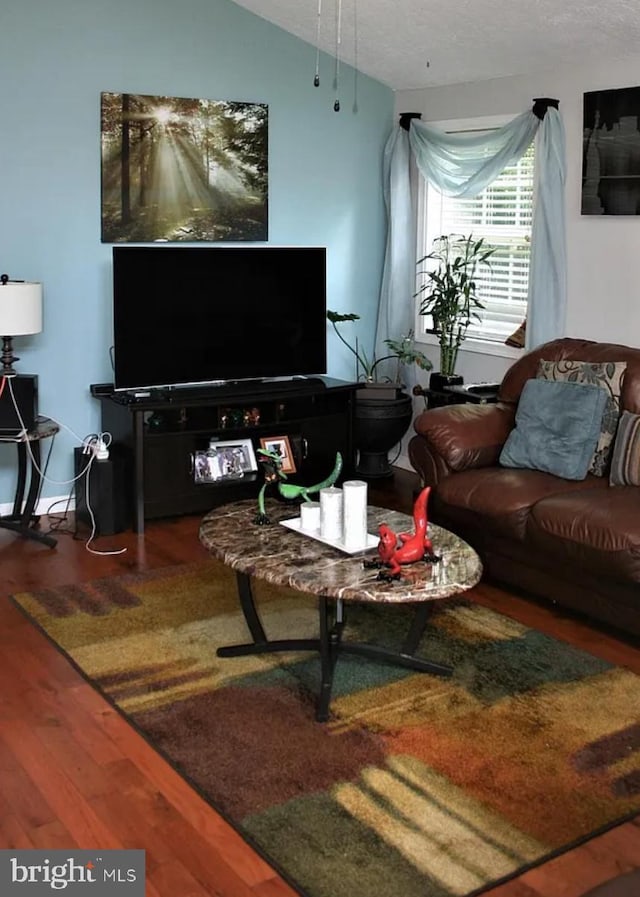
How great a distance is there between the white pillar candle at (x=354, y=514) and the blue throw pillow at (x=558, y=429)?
1.23 meters

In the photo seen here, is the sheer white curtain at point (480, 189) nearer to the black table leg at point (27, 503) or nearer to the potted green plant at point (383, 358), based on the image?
the potted green plant at point (383, 358)

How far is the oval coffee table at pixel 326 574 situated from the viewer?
320 centimetres

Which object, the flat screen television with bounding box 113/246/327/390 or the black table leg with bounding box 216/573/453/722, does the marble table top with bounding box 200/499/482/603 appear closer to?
the black table leg with bounding box 216/573/453/722

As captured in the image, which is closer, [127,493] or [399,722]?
[399,722]

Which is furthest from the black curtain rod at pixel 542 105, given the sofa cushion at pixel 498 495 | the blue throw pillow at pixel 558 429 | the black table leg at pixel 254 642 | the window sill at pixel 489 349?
the black table leg at pixel 254 642

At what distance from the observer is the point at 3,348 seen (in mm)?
4996

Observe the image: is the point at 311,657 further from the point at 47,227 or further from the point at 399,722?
the point at 47,227

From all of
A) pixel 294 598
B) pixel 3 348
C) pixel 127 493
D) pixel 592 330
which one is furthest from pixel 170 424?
pixel 592 330

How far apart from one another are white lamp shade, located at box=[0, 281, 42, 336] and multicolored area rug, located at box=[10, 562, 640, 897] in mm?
1263

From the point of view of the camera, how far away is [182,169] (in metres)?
5.63

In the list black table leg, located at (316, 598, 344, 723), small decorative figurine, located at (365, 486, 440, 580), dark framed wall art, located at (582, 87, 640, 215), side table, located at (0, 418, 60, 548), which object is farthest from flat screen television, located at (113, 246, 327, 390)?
small decorative figurine, located at (365, 486, 440, 580)

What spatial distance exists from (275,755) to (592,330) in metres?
2.99

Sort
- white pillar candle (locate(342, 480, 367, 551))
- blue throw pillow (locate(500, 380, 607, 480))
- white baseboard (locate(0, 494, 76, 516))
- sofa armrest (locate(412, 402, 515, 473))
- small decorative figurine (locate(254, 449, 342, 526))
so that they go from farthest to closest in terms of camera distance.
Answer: white baseboard (locate(0, 494, 76, 516))
sofa armrest (locate(412, 402, 515, 473))
blue throw pillow (locate(500, 380, 607, 480))
small decorative figurine (locate(254, 449, 342, 526))
white pillar candle (locate(342, 480, 367, 551))

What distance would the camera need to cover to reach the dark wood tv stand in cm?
523
